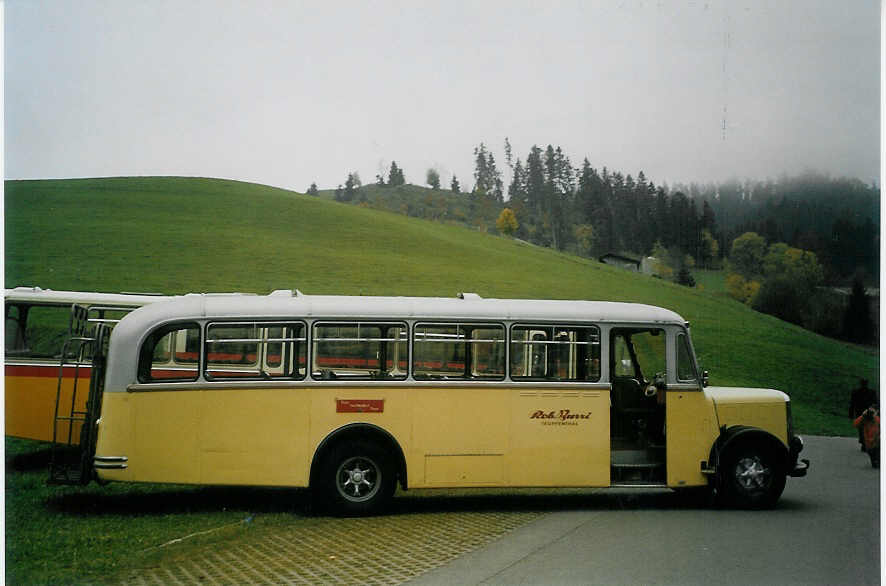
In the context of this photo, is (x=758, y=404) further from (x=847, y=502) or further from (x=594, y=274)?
(x=594, y=274)

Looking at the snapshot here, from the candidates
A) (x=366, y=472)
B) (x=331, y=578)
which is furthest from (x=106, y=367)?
(x=331, y=578)

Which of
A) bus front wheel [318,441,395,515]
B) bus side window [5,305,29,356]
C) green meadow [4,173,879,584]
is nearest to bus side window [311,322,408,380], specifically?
bus front wheel [318,441,395,515]

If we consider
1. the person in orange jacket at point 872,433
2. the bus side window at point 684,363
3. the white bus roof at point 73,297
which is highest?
the white bus roof at point 73,297

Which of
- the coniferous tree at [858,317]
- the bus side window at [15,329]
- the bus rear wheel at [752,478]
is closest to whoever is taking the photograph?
the bus rear wheel at [752,478]

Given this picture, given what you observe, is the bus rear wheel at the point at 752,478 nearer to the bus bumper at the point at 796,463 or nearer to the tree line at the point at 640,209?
the bus bumper at the point at 796,463

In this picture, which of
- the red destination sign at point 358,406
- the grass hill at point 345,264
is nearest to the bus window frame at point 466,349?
the red destination sign at point 358,406

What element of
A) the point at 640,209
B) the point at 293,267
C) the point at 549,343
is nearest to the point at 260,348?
the point at 549,343

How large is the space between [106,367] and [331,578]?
3.82 m

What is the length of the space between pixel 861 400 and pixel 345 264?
8224 millimetres

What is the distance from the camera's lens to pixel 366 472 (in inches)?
380

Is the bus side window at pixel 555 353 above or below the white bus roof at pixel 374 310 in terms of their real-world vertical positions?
below

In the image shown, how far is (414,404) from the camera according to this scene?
32.0 feet

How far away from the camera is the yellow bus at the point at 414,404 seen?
371 inches

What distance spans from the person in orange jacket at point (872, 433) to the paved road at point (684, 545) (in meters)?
0.20
